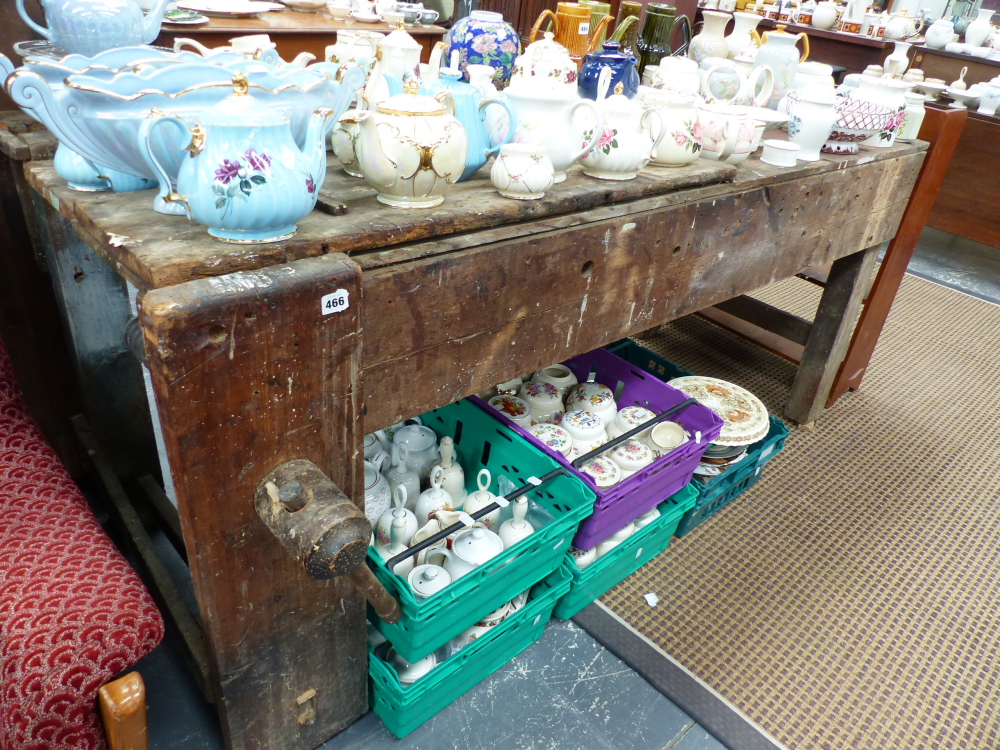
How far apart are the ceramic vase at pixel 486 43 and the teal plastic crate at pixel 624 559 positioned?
3.45ft

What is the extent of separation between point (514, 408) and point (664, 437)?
15.1 inches

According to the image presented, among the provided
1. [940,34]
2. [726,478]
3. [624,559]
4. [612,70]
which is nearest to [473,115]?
[612,70]

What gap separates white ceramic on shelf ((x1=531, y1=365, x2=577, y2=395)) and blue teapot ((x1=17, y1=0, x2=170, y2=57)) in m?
1.12

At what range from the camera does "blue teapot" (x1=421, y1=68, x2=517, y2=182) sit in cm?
110

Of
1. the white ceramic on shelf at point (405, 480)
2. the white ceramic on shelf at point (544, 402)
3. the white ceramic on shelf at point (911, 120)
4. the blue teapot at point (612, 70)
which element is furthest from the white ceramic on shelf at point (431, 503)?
the white ceramic on shelf at point (911, 120)

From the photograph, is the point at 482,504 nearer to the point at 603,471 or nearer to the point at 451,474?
the point at 451,474

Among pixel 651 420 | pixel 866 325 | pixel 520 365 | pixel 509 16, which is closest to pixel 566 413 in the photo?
pixel 651 420

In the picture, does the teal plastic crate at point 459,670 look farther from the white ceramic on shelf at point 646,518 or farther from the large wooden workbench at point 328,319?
the white ceramic on shelf at point 646,518

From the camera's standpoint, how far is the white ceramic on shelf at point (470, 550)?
1.25 meters

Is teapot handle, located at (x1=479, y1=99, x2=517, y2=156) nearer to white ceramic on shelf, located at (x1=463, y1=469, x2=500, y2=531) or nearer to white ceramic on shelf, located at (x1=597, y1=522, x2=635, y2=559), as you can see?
white ceramic on shelf, located at (x1=463, y1=469, x2=500, y2=531)

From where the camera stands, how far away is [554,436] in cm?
158

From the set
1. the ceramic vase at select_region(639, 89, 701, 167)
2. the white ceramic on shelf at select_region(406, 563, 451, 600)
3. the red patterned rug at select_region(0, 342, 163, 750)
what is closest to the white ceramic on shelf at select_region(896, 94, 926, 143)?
the ceramic vase at select_region(639, 89, 701, 167)

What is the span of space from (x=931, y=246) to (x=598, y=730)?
413cm

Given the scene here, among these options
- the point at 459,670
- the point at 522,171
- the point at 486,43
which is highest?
the point at 486,43
